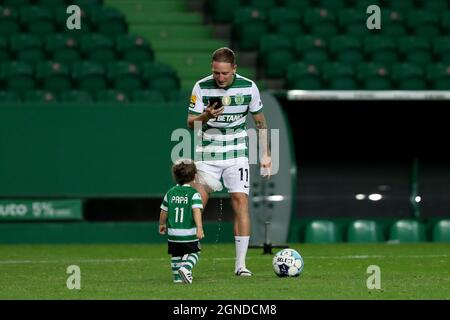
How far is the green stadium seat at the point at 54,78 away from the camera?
18.7m

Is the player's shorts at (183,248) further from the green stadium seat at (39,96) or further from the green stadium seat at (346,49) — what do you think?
the green stadium seat at (346,49)

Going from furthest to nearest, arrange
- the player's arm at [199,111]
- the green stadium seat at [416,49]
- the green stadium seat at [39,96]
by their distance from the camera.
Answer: the green stadium seat at [416,49]
the green stadium seat at [39,96]
the player's arm at [199,111]

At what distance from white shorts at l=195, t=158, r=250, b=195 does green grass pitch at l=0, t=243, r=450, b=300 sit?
33.4 inches

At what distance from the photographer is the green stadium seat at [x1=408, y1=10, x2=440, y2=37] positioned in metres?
21.4

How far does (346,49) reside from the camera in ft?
66.8

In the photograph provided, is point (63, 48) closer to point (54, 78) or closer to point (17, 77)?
point (54, 78)

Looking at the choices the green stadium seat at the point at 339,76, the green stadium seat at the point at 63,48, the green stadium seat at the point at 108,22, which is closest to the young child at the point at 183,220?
the green stadium seat at the point at 339,76

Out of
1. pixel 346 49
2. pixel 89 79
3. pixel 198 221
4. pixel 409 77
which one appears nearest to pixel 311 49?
pixel 346 49

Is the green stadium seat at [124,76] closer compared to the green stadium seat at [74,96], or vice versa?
the green stadium seat at [74,96]

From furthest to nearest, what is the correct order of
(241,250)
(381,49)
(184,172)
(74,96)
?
1. (381,49)
2. (74,96)
3. (241,250)
4. (184,172)

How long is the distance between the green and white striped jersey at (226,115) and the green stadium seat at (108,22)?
9.22 meters

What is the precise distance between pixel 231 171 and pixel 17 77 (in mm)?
7773

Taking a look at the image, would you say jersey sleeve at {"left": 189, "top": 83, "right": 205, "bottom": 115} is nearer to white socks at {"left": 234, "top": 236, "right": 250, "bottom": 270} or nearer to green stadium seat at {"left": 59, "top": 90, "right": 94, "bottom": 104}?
white socks at {"left": 234, "top": 236, "right": 250, "bottom": 270}
